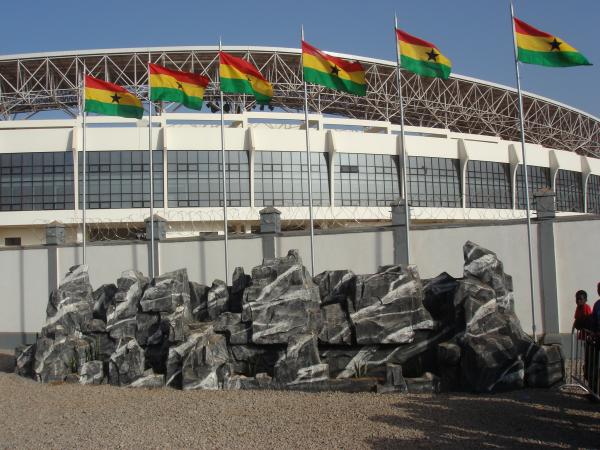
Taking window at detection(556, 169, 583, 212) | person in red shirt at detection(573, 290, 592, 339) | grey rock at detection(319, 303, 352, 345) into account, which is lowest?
grey rock at detection(319, 303, 352, 345)

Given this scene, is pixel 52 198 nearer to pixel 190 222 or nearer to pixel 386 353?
pixel 190 222

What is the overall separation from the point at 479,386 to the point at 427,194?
21.6 m

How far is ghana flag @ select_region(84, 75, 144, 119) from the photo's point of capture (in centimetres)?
1891

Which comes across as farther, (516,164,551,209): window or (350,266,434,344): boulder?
(516,164,551,209): window

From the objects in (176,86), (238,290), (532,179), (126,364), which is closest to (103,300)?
(126,364)

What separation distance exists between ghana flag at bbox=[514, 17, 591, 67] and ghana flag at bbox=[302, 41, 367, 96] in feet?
14.2

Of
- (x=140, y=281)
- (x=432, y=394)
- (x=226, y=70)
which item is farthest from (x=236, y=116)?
(x=432, y=394)

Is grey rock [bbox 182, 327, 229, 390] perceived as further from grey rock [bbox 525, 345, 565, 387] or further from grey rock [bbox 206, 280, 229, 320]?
grey rock [bbox 525, 345, 565, 387]

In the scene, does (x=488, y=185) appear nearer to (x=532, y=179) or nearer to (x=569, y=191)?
(x=532, y=179)

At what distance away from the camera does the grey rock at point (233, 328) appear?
43.4 ft

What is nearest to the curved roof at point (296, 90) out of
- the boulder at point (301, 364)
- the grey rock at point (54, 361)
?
the grey rock at point (54, 361)

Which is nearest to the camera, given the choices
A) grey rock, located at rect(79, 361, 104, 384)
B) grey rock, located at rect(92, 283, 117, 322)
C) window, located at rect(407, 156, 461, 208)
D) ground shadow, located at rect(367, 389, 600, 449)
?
ground shadow, located at rect(367, 389, 600, 449)

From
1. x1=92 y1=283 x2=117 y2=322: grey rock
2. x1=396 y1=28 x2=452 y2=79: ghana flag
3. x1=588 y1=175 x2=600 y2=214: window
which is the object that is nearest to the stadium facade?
x1=588 y1=175 x2=600 y2=214: window

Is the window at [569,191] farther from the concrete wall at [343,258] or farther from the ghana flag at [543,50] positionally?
the ghana flag at [543,50]
